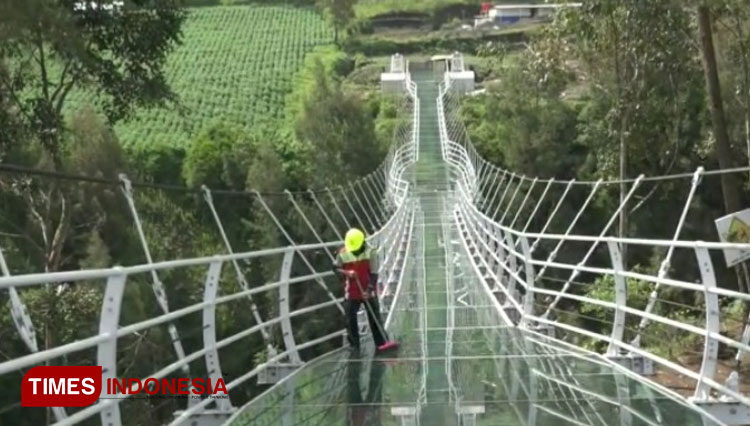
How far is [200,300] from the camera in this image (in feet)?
47.0

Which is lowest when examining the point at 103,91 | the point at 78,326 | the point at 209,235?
the point at 209,235

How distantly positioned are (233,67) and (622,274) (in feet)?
162

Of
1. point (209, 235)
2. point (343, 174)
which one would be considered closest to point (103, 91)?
point (209, 235)

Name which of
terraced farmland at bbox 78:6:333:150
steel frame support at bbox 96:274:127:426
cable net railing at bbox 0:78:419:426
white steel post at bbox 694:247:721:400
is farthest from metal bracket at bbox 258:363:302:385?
terraced farmland at bbox 78:6:333:150

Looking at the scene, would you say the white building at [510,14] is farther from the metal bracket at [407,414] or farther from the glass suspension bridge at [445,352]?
the metal bracket at [407,414]

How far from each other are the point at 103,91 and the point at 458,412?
616 cm

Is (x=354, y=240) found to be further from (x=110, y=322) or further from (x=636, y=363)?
(x=110, y=322)

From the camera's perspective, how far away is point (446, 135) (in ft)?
103

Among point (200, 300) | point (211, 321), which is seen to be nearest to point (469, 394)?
point (211, 321)

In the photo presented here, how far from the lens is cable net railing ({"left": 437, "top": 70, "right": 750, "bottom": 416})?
14.8 ft

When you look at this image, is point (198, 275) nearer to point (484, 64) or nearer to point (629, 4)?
point (629, 4)

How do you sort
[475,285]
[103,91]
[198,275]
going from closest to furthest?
[103,91] < [475,285] < [198,275]

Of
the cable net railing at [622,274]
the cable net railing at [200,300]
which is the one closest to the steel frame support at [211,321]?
the cable net railing at [200,300]

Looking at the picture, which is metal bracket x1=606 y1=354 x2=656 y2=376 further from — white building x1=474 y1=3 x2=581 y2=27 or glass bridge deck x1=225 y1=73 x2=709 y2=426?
white building x1=474 y1=3 x2=581 y2=27
